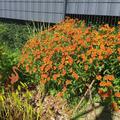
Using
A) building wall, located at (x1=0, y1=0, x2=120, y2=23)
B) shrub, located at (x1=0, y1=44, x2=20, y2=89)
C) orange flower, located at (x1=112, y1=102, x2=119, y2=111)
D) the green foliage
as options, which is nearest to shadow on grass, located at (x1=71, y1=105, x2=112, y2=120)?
orange flower, located at (x1=112, y1=102, x2=119, y2=111)

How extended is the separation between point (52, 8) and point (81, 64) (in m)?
5.84

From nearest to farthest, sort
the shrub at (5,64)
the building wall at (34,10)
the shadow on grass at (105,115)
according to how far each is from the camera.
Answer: the shadow on grass at (105,115) < the shrub at (5,64) < the building wall at (34,10)

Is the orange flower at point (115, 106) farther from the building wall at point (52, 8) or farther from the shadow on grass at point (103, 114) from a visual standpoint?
the building wall at point (52, 8)

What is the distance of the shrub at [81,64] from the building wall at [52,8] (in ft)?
10.4

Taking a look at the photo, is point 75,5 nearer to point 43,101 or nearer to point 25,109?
point 43,101

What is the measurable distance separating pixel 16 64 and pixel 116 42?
2188mm

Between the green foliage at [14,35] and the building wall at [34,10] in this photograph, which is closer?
the green foliage at [14,35]

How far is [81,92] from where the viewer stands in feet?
18.9

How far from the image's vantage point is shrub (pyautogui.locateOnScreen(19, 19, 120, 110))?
5395 millimetres

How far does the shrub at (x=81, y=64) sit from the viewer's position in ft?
A: 17.7

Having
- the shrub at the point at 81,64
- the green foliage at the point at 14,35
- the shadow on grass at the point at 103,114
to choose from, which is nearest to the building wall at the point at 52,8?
the green foliage at the point at 14,35

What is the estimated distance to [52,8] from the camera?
36.7 ft

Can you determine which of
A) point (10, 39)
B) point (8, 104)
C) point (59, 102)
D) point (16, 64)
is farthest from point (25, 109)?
point (10, 39)

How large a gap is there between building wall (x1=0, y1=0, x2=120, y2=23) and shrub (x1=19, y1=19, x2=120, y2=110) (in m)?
3.16
